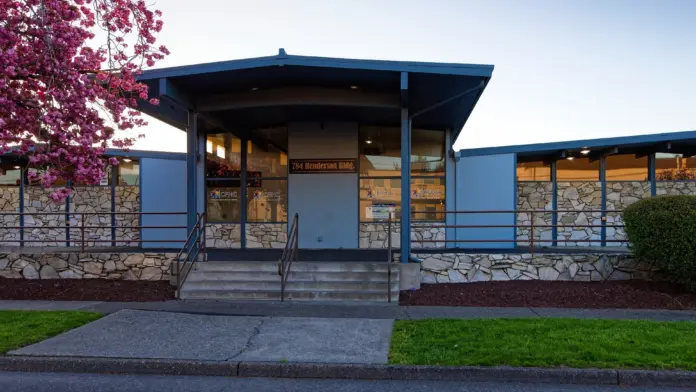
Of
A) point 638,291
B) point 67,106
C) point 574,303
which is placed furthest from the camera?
point 638,291

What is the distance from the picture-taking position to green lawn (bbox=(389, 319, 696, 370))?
17.6 feet

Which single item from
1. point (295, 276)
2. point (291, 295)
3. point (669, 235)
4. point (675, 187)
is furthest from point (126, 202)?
point (675, 187)

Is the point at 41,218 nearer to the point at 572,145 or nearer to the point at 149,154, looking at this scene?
the point at 149,154

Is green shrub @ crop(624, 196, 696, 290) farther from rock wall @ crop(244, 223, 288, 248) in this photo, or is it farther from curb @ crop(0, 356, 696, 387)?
rock wall @ crop(244, 223, 288, 248)

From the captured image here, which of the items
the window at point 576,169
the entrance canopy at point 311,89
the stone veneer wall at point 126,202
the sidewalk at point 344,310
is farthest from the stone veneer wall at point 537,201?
the stone veneer wall at point 126,202

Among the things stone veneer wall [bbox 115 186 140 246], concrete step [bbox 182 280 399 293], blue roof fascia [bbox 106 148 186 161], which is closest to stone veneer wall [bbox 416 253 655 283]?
concrete step [bbox 182 280 399 293]

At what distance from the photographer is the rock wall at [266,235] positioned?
13867 millimetres

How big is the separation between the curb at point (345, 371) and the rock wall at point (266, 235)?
8198 mm

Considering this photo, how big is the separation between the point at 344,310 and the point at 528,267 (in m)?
4.50

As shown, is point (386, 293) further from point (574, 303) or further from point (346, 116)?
point (346, 116)

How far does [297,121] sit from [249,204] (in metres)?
2.70

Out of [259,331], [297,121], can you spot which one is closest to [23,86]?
[259,331]

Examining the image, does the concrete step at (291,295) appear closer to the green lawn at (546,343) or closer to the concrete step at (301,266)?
the concrete step at (301,266)

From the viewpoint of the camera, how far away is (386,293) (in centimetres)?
919
